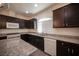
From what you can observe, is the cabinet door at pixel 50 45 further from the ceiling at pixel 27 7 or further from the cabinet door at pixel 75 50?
the ceiling at pixel 27 7

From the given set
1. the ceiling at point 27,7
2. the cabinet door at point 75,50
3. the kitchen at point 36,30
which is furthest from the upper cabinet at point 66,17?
the cabinet door at point 75,50

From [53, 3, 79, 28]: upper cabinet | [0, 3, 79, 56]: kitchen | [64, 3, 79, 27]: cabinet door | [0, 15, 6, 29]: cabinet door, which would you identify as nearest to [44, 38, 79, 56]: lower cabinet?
[0, 3, 79, 56]: kitchen

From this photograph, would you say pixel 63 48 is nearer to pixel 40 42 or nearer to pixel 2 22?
pixel 40 42

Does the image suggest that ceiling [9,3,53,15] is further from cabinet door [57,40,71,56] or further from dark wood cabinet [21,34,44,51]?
cabinet door [57,40,71,56]

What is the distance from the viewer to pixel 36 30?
3.18 ft

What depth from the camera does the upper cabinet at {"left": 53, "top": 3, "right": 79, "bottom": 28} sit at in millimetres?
971

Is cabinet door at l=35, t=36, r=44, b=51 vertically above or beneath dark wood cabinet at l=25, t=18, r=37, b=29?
beneath

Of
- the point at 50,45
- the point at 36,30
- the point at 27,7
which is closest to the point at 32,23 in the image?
the point at 36,30

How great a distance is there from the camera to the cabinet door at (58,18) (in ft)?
3.12

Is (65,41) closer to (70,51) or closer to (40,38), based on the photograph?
(70,51)

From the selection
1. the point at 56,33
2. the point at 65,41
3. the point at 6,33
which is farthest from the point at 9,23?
the point at 65,41

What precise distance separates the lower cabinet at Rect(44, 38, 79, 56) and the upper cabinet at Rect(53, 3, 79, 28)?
22 centimetres

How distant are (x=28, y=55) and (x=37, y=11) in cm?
53

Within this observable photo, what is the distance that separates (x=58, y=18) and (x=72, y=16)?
0.70 ft
